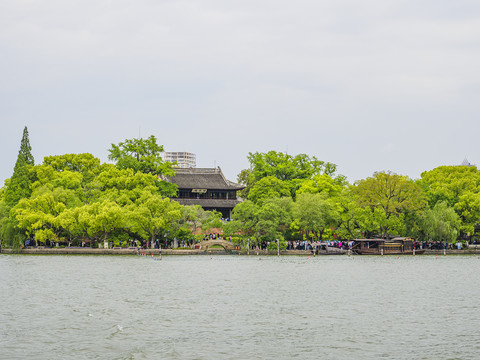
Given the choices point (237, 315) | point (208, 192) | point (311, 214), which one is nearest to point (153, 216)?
point (311, 214)

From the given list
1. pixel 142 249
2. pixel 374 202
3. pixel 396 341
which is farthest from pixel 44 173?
pixel 396 341

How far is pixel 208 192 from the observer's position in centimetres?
11088

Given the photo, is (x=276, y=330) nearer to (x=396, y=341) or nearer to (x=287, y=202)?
(x=396, y=341)

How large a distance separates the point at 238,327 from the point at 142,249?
57.5 meters

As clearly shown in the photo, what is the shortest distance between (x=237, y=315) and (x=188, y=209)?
174 feet

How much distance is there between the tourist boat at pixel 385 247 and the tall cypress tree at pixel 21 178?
149 feet

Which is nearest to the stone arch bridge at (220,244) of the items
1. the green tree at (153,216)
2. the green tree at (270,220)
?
the green tree at (270,220)

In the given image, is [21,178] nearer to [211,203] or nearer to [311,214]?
[211,203]

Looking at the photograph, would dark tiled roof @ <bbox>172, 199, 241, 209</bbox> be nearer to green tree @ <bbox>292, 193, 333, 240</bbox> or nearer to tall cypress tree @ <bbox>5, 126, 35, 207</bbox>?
green tree @ <bbox>292, 193, 333, 240</bbox>

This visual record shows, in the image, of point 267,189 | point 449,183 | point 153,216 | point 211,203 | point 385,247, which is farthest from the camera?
point 211,203

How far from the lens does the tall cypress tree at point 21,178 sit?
8944 centimetres

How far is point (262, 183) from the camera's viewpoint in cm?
9800

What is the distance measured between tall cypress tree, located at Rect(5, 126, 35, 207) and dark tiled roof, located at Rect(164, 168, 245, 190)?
24.4m

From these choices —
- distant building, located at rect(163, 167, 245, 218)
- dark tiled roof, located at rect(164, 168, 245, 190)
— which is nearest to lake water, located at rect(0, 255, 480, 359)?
distant building, located at rect(163, 167, 245, 218)
